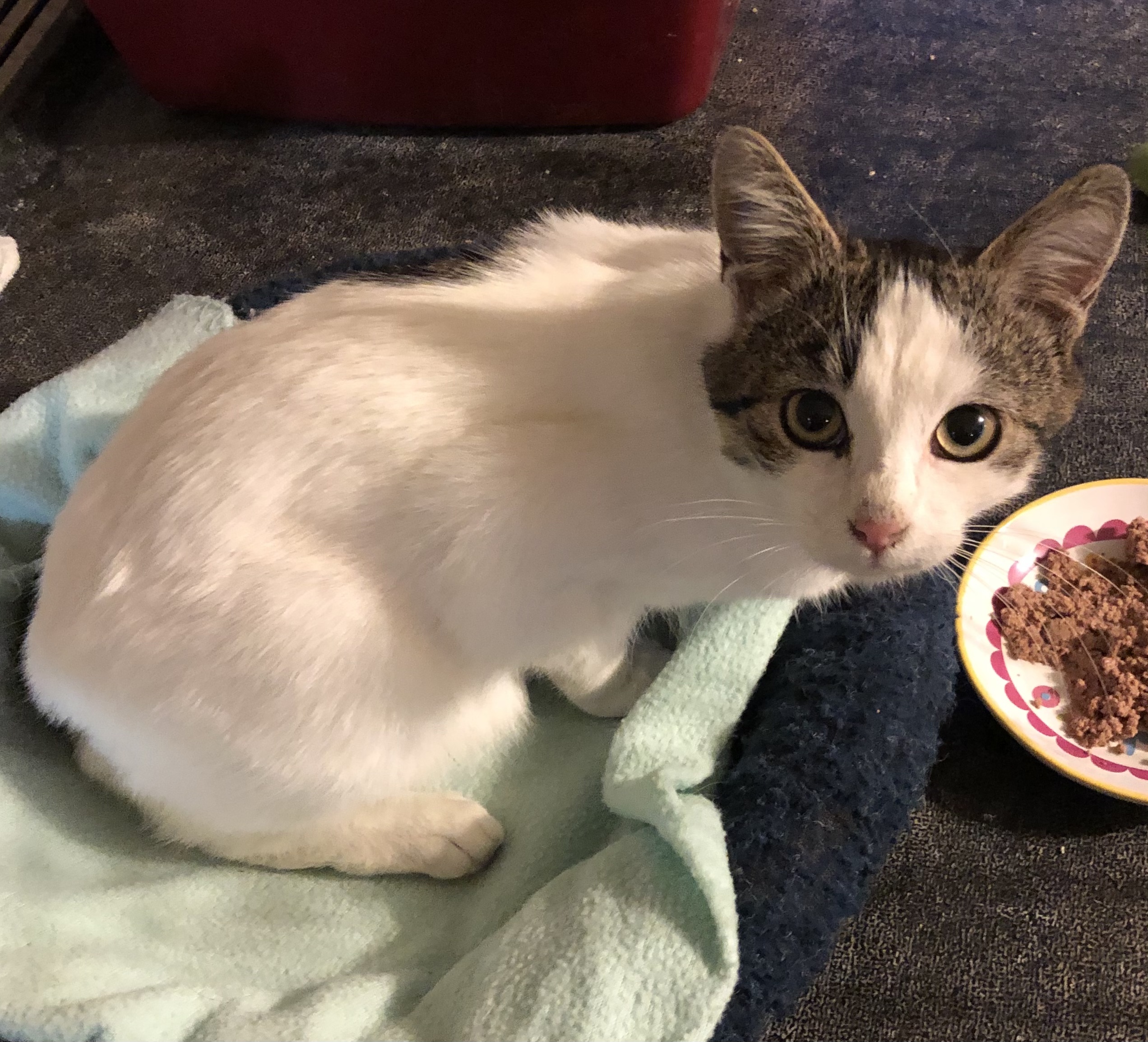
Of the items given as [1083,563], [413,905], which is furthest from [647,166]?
[413,905]

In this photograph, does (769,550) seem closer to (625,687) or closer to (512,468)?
(512,468)

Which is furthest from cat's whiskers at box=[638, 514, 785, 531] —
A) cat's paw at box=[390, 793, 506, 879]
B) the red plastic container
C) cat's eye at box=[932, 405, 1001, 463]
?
the red plastic container

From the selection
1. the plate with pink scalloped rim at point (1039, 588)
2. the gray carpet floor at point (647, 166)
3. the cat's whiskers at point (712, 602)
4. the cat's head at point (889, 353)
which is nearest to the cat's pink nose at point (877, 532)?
the cat's head at point (889, 353)

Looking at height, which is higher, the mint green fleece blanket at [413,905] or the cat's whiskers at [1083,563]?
the mint green fleece blanket at [413,905]

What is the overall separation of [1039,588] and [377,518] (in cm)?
98

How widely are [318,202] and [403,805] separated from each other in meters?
1.48

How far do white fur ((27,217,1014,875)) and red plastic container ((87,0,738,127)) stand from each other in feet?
3.69

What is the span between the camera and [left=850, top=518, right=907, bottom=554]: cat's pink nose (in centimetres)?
80

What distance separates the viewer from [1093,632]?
1.34 meters

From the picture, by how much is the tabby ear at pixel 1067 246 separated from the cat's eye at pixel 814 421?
187 millimetres

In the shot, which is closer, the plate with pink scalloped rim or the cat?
the cat

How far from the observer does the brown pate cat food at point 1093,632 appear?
126 cm

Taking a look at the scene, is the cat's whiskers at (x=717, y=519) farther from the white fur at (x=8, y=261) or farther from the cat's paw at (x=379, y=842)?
the white fur at (x=8, y=261)

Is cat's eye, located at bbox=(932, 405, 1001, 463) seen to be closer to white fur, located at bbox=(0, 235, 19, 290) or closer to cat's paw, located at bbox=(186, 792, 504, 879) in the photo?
cat's paw, located at bbox=(186, 792, 504, 879)
